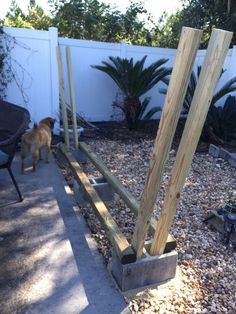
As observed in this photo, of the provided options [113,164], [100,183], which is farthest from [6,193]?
[113,164]

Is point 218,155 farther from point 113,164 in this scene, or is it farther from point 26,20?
point 26,20

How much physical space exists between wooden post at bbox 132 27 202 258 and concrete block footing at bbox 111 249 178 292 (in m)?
0.12

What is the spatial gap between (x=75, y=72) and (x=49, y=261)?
495 cm

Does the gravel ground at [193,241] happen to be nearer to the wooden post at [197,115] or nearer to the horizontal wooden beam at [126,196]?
the horizontal wooden beam at [126,196]

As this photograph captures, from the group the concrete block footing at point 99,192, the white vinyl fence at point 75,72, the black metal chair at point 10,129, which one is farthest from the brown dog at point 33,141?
the white vinyl fence at point 75,72

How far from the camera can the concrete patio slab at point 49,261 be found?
1811 mm

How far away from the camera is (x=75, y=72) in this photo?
21.1 ft

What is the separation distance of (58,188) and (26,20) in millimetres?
9921

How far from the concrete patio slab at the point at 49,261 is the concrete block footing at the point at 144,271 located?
0.28 ft

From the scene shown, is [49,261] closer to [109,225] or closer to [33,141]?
[109,225]

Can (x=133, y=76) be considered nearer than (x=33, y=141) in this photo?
No

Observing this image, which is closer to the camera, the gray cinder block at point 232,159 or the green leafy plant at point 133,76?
the gray cinder block at point 232,159

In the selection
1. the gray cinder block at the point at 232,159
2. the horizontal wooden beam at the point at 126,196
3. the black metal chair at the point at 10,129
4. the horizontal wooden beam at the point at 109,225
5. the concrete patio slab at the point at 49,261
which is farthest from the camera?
the gray cinder block at the point at 232,159

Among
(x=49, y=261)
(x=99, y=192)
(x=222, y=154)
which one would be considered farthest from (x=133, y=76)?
(x=49, y=261)
